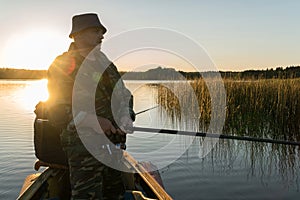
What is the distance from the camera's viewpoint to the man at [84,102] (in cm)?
313

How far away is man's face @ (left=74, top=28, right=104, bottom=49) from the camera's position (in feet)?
10.8

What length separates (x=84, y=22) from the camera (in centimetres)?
324

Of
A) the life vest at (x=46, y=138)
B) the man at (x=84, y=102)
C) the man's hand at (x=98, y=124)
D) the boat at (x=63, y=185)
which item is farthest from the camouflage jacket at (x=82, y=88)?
the boat at (x=63, y=185)

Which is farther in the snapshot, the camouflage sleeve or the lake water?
the lake water

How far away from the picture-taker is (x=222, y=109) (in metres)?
11.1

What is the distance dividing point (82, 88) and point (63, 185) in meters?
1.96

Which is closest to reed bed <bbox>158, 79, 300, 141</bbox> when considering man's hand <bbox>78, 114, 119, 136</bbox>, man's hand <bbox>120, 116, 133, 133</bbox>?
man's hand <bbox>120, 116, 133, 133</bbox>

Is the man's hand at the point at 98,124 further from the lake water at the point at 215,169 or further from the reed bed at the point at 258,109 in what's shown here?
the reed bed at the point at 258,109

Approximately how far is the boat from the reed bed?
19.1ft

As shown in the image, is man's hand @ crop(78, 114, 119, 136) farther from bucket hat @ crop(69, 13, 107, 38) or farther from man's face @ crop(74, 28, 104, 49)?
bucket hat @ crop(69, 13, 107, 38)

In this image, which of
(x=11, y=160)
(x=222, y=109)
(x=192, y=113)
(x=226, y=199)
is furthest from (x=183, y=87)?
(x=226, y=199)

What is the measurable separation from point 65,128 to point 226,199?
11.6ft

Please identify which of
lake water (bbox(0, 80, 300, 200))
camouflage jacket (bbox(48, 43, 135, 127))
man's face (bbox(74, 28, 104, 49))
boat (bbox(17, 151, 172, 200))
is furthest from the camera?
lake water (bbox(0, 80, 300, 200))

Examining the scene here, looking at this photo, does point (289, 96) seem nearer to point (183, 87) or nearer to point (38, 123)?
point (183, 87)
